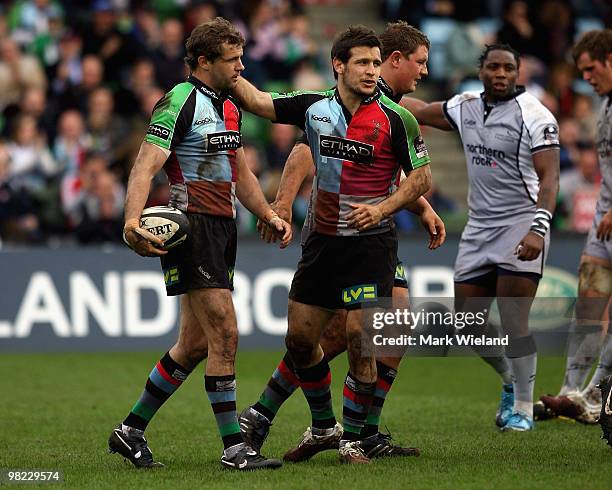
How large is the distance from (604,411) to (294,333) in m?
1.93

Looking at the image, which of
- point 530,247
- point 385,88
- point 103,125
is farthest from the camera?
point 103,125

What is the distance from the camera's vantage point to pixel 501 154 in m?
9.24

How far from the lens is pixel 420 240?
14383mm

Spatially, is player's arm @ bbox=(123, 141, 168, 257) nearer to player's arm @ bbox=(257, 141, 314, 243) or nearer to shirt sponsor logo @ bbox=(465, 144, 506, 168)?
player's arm @ bbox=(257, 141, 314, 243)

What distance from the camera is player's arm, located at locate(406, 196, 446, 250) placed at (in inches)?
313

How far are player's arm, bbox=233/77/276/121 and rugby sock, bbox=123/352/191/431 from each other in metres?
1.53

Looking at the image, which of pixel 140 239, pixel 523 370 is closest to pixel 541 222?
pixel 523 370

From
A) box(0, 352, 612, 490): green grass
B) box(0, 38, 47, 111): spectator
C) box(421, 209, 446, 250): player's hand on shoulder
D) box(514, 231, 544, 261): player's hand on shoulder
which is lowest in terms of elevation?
box(0, 352, 612, 490): green grass

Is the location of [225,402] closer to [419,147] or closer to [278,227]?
[278,227]

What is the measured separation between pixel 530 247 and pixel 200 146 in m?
2.30

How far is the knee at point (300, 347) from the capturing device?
765cm

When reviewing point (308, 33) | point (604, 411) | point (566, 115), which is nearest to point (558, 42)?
point (566, 115)

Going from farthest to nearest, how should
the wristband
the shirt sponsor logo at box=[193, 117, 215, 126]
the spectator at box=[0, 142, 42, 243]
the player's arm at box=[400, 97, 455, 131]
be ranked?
the spectator at box=[0, 142, 42, 243]
the player's arm at box=[400, 97, 455, 131]
the wristband
the shirt sponsor logo at box=[193, 117, 215, 126]

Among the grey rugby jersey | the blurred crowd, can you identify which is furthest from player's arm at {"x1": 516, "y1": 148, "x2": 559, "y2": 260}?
the blurred crowd
